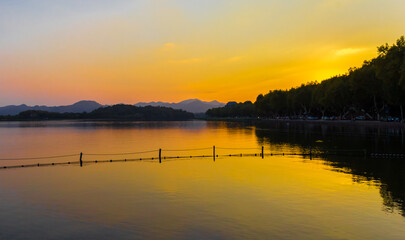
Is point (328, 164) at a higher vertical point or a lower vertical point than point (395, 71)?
lower

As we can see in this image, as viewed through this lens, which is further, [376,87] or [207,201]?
[376,87]

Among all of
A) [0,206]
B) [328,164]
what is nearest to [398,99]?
[328,164]

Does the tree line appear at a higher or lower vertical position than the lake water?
higher

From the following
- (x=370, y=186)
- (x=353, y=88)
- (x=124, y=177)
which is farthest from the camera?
(x=353, y=88)

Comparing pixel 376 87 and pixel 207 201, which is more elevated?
pixel 376 87

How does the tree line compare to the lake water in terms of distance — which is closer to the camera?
the lake water

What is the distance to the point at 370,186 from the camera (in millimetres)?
27484

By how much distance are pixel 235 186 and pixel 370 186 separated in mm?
11253

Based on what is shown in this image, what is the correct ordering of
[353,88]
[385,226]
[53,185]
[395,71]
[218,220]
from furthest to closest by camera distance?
[353,88] < [395,71] < [53,185] < [218,220] < [385,226]

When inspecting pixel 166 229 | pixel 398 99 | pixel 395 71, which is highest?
pixel 395 71

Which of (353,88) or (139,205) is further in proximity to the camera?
(353,88)

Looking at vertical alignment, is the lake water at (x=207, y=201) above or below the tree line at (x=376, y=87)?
below

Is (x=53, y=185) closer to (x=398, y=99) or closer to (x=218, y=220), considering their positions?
(x=218, y=220)

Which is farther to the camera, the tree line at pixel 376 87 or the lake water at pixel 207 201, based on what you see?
the tree line at pixel 376 87
